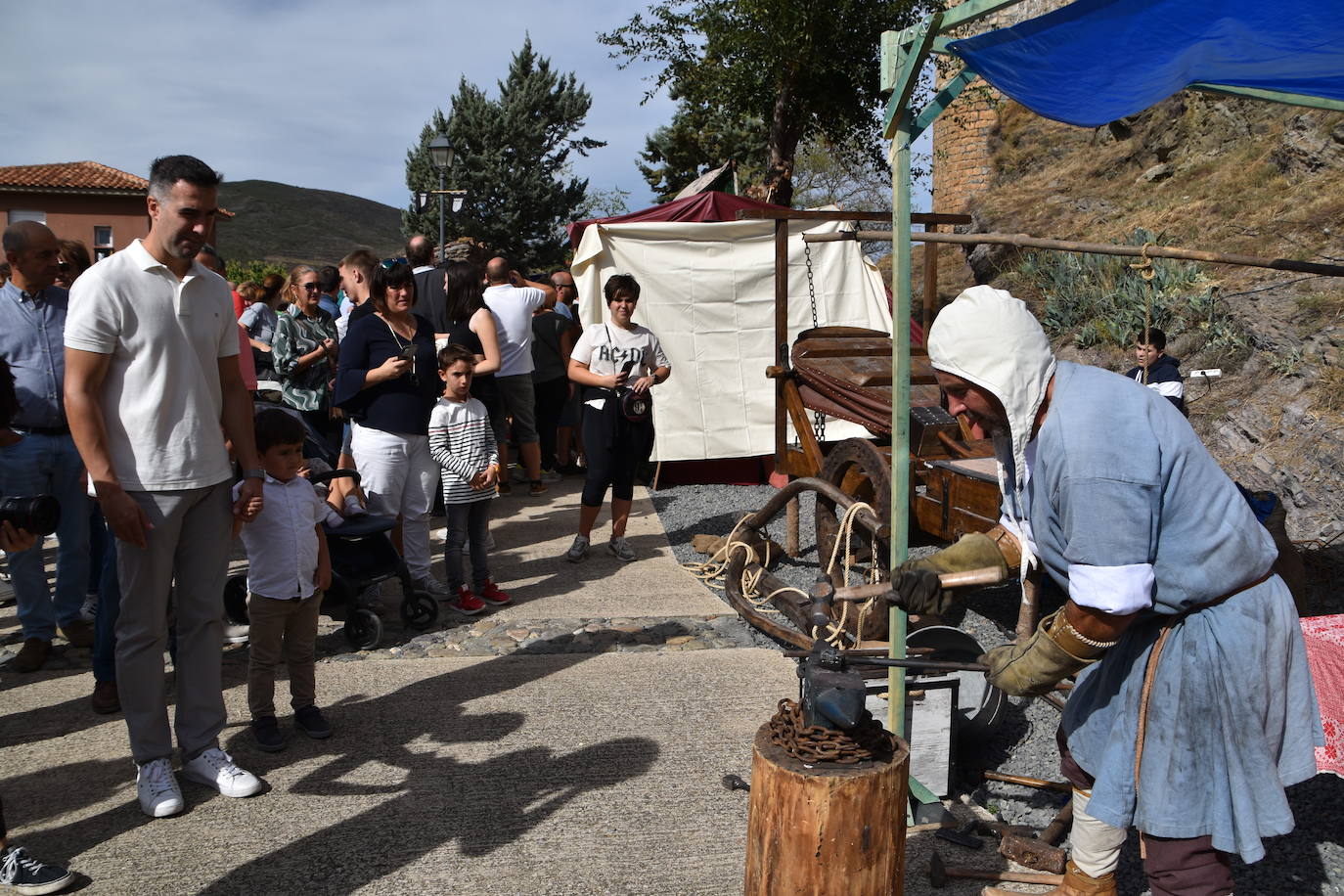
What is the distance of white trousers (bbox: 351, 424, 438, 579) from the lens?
16.2ft

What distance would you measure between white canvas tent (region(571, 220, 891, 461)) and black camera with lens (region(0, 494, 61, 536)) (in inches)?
241

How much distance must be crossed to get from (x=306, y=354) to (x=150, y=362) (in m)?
3.39

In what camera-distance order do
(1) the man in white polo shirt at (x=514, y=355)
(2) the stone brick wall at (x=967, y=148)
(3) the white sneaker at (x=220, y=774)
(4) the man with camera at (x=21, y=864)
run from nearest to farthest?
1. (4) the man with camera at (x=21, y=864)
2. (3) the white sneaker at (x=220, y=774)
3. (1) the man in white polo shirt at (x=514, y=355)
4. (2) the stone brick wall at (x=967, y=148)

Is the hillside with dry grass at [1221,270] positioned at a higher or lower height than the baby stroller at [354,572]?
higher

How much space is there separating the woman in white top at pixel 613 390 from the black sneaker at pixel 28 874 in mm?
3745

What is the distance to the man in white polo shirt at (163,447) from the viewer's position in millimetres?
2898

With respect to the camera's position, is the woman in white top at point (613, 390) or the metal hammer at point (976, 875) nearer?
the metal hammer at point (976, 875)

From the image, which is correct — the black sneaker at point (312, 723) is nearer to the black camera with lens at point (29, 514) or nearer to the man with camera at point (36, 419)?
the black camera with lens at point (29, 514)

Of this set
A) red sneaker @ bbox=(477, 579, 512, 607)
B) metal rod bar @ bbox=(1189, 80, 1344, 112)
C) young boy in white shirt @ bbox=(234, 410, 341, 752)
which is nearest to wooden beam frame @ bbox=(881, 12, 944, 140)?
metal rod bar @ bbox=(1189, 80, 1344, 112)


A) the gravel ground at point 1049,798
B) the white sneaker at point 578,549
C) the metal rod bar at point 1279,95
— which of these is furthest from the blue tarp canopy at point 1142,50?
the white sneaker at point 578,549

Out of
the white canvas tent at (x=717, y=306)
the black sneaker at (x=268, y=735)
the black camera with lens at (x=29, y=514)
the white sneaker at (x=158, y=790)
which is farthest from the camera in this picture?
the white canvas tent at (x=717, y=306)

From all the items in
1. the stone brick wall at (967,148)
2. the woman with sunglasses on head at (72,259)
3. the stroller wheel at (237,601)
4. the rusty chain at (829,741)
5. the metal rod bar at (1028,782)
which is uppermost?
the stone brick wall at (967,148)

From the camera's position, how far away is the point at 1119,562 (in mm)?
1963

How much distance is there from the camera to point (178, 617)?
3225mm
